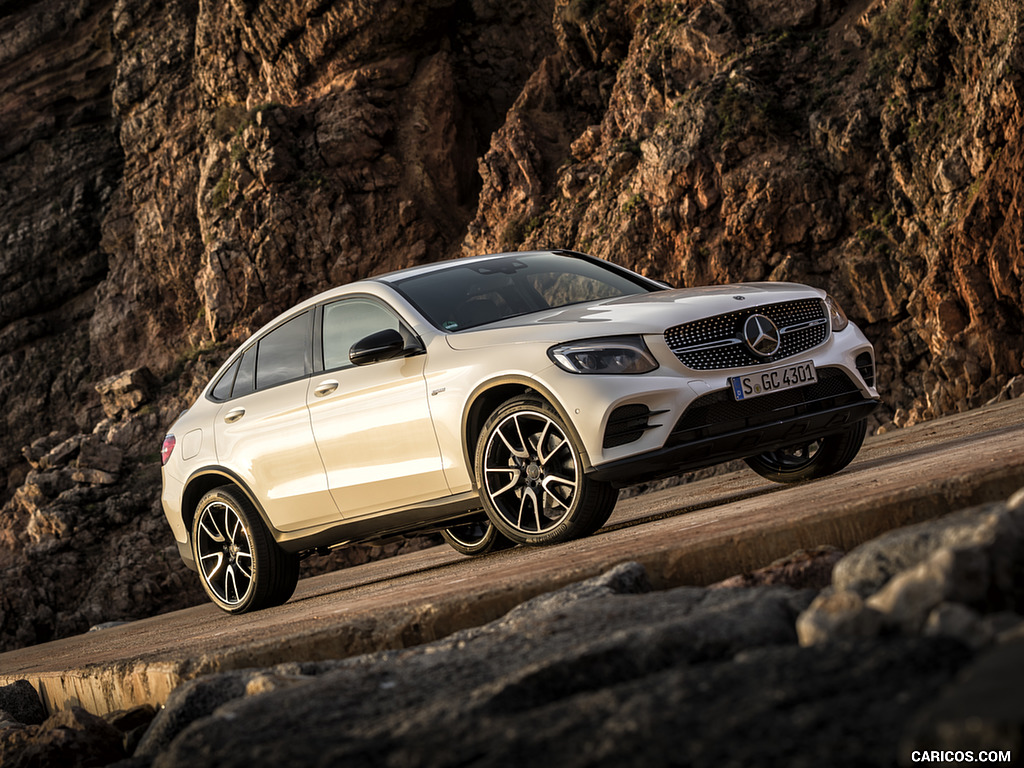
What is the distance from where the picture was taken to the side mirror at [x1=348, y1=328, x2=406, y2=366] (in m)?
6.31

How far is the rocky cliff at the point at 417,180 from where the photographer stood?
18891mm

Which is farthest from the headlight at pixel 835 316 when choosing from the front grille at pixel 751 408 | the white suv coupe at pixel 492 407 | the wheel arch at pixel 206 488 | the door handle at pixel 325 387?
the wheel arch at pixel 206 488

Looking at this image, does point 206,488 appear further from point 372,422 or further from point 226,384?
point 372,422

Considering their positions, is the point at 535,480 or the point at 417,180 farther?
the point at 417,180

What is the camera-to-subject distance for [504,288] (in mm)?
6879

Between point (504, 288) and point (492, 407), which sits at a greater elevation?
point (504, 288)

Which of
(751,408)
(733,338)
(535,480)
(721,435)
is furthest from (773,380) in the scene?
(535,480)

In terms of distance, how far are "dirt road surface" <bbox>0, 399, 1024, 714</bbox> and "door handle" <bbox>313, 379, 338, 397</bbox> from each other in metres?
1.33

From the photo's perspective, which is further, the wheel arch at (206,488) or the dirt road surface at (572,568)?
the wheel arch at (206,488)

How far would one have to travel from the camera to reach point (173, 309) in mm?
34688

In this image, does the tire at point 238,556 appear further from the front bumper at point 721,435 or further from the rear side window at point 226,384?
the front bumper at point 721,435

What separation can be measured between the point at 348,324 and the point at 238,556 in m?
1.76

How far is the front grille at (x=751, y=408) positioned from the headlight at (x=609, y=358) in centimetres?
34

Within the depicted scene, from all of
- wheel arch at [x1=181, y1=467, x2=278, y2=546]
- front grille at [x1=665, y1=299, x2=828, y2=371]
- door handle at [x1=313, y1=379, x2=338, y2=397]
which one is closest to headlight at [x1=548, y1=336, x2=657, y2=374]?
front grille at [x1=665, y1=299, x2=828, y2=371]
